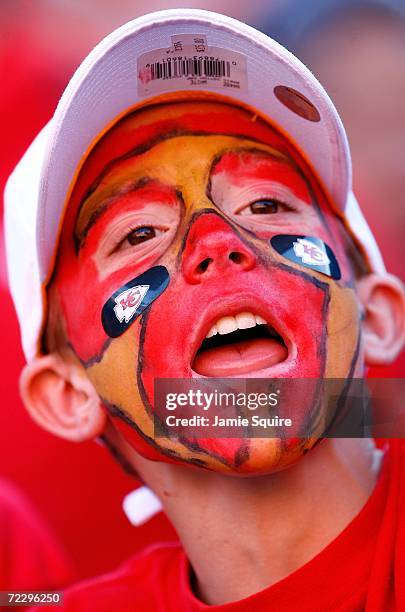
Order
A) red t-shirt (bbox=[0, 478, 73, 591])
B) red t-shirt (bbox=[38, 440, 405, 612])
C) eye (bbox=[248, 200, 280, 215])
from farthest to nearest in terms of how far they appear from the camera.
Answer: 1. red t-shirt (bbox=[0, 478, 73, 591])
2. eye (bbox=[248, 200, 280, 215])
3. red t-shirt (bbox=[38, 440, 405, 612])

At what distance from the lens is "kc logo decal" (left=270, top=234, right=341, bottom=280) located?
899 millimetres

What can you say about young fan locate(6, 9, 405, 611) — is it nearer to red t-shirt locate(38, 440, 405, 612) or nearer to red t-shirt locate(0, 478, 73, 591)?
red t-shirt locate(38, 440, 405, 612)

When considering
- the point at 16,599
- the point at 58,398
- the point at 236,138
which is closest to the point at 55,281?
the point at 58,398

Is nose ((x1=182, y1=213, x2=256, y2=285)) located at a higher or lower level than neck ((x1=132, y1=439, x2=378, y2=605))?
higher

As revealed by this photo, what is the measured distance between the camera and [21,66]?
1313 millimetres

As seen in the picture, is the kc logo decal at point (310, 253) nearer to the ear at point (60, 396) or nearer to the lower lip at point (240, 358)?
the lower lip at point (240, 358)

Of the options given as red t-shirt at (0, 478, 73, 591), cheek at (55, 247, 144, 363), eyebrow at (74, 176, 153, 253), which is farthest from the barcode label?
red t-shirt at (0, 478, 73, 591)

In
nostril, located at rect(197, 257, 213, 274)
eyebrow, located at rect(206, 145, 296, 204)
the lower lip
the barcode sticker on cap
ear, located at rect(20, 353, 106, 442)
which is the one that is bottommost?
ear, located at rect(20, 353, 106, 442)

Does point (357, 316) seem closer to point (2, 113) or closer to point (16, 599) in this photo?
point (16, 599)

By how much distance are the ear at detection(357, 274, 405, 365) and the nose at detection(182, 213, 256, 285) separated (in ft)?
0.73

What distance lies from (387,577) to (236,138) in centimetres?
49

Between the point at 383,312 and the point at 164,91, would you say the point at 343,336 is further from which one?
the point at 164,91

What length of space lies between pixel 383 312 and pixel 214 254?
28cm

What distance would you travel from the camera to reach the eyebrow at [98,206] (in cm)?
95
